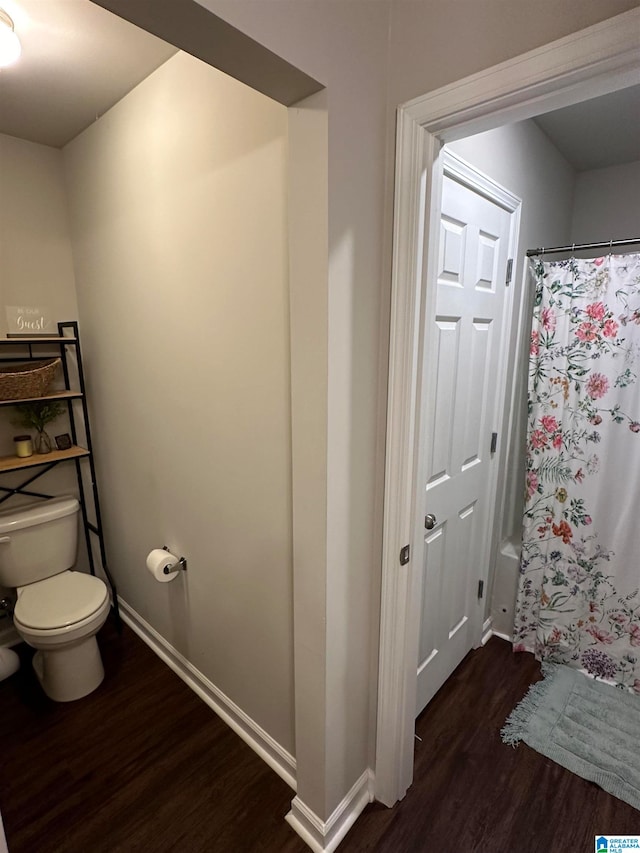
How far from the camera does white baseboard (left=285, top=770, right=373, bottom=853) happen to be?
51.6 inches

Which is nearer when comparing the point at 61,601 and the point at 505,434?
the point at 61,601

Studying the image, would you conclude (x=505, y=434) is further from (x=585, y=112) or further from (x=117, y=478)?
(x=117, y=478)

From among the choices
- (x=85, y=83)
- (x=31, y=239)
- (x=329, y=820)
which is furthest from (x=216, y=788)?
(x=85, y=83)

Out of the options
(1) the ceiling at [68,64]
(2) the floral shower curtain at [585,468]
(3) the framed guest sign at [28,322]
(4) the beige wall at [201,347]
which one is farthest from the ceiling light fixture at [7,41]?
(2) the floral shower curtain at [585,468]

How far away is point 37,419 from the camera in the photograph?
2059 mm

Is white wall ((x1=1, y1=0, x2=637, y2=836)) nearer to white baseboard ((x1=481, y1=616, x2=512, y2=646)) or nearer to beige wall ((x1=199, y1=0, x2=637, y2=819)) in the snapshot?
beige wall ((x1=199, y1=0, x2=637, y2=819))

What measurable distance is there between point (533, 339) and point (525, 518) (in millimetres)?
862

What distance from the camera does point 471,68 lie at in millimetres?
918

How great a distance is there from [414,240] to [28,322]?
1.86 metres

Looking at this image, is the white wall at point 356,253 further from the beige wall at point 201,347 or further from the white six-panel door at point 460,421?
the white six-panel door at point 460,421

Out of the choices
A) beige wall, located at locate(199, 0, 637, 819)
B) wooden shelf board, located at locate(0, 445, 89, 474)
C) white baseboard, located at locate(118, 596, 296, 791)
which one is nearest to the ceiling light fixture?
Answer: beige wall, located at locate(199, 0, 637, 819)

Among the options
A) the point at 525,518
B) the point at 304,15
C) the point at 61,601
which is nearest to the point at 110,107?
the point at 304,15

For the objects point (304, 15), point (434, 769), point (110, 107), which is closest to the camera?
point (304, 15)

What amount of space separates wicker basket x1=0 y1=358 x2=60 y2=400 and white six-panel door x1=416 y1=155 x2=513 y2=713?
1705 mm
